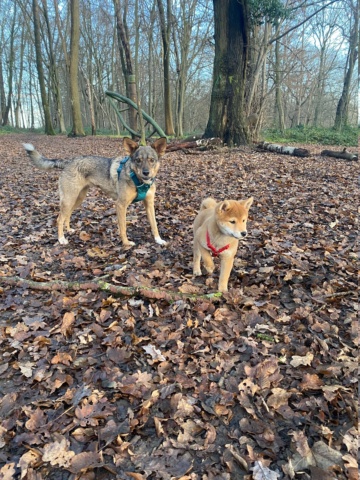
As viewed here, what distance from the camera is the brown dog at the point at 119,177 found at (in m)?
6.05

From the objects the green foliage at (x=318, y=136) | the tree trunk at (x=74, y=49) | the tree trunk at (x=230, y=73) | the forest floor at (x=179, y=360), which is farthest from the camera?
the tree trunk at (x=74, y=49)

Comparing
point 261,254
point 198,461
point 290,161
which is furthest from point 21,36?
point 198,461

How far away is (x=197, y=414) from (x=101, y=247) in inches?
161

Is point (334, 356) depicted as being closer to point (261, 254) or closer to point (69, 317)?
point (261, 254)

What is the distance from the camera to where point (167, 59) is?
24.9 metres

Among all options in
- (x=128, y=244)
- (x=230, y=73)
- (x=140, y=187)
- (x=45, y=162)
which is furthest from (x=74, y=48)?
(x=128, y=244)

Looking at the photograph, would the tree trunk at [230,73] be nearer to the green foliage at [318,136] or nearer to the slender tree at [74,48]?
the green foliage at [318,136]

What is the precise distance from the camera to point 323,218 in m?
7.11

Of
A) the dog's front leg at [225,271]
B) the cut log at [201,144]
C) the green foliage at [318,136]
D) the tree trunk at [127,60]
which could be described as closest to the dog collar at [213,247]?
the dog's front leg at [225,271]

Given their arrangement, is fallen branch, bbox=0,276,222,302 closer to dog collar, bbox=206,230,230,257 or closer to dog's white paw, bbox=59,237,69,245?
dog collar, bbox=206,230,230,257

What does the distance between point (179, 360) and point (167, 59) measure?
26.1 metres

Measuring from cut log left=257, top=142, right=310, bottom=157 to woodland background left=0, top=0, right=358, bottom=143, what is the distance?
1.64 m

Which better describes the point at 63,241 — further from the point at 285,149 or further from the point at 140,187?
the point at 285,149

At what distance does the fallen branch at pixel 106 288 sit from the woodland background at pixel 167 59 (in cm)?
939
